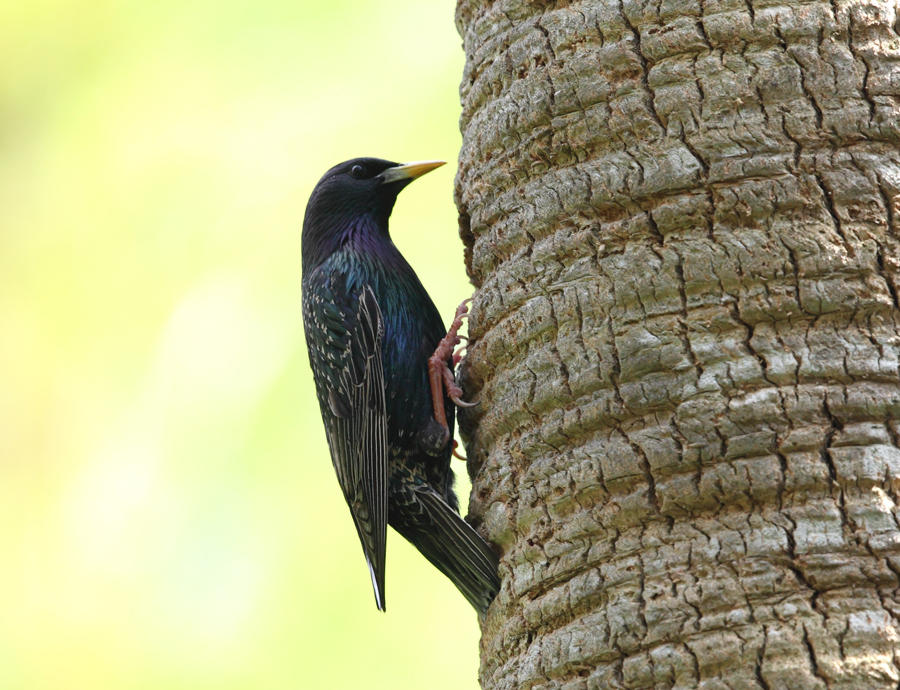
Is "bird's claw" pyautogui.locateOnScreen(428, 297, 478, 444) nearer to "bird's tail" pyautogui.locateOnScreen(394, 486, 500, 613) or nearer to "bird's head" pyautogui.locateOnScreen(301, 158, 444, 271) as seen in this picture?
"bird's tail" pyautogui.locateOnScreen(394, 486, 500, 613)

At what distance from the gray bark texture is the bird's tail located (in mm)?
92

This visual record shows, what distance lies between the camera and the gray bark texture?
2.24m

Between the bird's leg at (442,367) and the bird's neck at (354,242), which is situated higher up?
the bird's neck at (354,242)

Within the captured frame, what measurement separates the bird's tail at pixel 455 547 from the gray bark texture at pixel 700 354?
9 cm

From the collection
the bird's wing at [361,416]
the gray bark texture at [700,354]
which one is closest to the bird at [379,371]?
the bird's wing at [361,416]

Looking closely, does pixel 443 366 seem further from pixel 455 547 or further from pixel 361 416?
pixel 455 547

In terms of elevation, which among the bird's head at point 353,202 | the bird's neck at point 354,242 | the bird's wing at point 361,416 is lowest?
the bird's wing at point 361,416

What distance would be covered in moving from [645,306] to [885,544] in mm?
720

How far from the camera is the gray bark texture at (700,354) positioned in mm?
2242

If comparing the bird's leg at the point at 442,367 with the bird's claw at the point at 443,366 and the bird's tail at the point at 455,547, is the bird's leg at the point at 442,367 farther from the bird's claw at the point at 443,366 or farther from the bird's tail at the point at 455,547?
the bird's tail at the point at 455,547

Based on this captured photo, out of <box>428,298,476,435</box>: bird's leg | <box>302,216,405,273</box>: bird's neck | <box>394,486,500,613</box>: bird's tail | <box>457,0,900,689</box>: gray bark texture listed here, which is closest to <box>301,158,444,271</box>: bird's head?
<box>302,216,405,273</box>: bird's neck

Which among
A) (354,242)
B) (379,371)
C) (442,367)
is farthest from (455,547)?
(354,242)

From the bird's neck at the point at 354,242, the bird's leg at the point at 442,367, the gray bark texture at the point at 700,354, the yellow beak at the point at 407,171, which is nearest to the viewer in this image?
the gray bark texture at the point at 700,354

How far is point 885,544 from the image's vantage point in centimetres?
220
